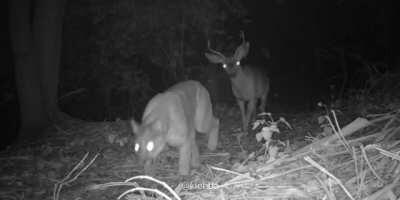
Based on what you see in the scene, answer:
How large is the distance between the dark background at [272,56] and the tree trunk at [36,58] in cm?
314

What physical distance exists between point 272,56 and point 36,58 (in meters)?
13.8

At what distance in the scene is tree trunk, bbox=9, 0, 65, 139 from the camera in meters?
9.14

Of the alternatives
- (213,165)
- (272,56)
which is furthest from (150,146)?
(272,56)

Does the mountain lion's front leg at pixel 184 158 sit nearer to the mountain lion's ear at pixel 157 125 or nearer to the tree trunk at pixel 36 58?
the mountain lion's ear at pixel 157 125

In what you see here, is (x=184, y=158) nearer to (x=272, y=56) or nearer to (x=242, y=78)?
(x=242, y=78)

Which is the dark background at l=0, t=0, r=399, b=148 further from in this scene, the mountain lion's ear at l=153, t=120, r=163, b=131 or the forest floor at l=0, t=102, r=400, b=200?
the mountain lion's ear at l=153, t=120, r=163, b=131

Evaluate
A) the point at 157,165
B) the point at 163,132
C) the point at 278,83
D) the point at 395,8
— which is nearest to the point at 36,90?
the point at 157,165

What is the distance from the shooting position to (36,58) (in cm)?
952

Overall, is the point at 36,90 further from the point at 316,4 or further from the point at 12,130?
the point at 316,4

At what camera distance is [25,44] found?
9.09m

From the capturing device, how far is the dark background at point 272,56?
610 inches

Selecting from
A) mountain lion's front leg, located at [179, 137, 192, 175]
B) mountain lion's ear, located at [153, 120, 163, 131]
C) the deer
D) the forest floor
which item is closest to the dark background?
the deer

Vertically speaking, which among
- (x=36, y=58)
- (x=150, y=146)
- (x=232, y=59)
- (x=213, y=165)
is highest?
(x=36, y=58)

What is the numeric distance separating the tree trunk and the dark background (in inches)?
123
